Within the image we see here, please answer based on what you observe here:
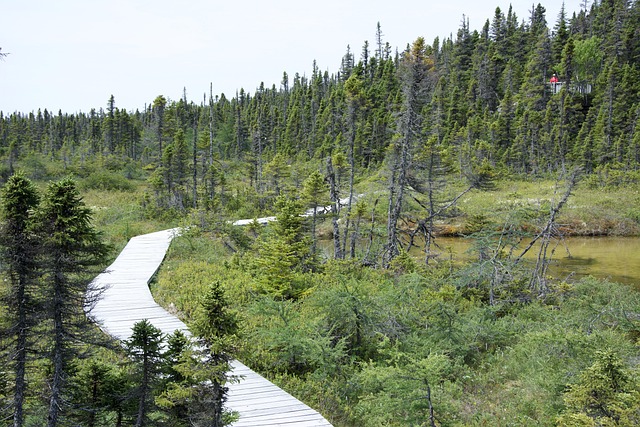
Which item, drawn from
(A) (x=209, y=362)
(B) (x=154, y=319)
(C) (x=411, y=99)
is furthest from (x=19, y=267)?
(C) (x=411, y=99)

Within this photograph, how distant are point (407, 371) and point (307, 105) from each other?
73556 millimetres

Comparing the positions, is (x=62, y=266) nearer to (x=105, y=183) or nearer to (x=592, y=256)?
(x=592, y=256)

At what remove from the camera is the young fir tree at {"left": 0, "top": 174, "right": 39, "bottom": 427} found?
14.3ft

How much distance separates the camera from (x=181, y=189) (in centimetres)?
2709

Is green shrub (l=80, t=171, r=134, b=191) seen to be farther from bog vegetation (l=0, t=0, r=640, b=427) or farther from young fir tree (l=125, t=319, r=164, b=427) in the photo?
young fir tree (l=125, t=319, r=164, b=427)

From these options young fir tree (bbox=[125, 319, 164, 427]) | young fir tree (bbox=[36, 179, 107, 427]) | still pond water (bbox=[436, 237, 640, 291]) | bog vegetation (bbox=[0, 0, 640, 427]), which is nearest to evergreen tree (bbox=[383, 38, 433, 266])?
bog vegetation (bbox=[0, 0, 640, 427])

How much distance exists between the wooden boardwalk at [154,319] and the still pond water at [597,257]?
35.6ft

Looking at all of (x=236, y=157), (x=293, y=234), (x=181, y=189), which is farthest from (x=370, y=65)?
(x=293, y=234)

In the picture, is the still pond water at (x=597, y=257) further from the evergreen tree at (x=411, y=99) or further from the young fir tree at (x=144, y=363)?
the young fir tree at (x=144, y=363)

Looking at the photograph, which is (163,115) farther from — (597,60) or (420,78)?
(597,60)

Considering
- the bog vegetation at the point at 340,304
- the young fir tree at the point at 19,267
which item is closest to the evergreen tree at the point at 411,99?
the bog vegetation at the point at 340,304

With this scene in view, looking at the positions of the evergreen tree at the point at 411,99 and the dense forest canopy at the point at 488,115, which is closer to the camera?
the evergreen tree at the point at 411,99

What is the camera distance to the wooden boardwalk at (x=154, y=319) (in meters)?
5.90

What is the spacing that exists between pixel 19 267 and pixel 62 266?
369 millimetres
